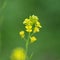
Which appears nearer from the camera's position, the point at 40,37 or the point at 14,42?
the point at 14,42

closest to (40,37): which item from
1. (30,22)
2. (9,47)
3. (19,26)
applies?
(19,26)

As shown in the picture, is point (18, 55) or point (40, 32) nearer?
point (18, 55)

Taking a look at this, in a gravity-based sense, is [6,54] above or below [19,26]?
below

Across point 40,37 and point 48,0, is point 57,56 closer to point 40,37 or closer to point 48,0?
point 40,37

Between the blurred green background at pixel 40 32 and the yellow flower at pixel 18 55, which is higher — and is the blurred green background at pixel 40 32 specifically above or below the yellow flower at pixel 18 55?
above

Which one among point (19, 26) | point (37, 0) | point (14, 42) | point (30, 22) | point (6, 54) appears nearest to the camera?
point (30, 22)

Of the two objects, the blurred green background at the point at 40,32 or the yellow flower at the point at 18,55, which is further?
the blurred green background at the point at 40,32

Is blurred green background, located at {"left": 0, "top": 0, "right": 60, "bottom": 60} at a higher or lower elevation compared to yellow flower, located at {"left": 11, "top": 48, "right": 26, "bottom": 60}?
higher

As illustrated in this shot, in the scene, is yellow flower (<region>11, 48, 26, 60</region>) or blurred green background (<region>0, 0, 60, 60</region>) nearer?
yellow flower (<region>11, 48, 26, 60</region>)
